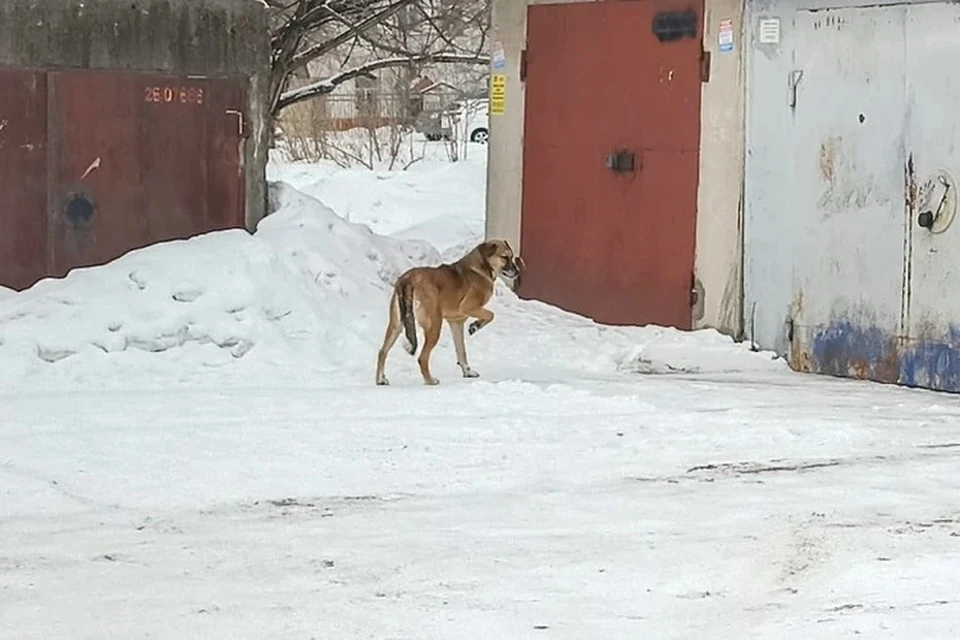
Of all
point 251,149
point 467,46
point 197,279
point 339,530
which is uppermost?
point 467,46

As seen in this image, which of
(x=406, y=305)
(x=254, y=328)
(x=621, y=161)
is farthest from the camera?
(x=621, y=161)

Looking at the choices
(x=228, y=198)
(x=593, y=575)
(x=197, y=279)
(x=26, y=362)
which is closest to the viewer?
(x=593, y=575)

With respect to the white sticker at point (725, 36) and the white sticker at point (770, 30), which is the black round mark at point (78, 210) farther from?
the white sticker at point (770, 30)

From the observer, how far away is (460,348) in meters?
11.9

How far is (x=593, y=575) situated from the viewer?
6852 millimetres

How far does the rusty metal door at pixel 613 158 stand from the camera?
13.5 meters

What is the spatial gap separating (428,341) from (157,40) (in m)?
3.41

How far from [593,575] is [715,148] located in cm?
693

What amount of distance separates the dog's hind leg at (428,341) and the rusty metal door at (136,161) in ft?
8.86

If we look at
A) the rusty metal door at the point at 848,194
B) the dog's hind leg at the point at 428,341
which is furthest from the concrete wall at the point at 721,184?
the dog's hind leg at the point at 428,341

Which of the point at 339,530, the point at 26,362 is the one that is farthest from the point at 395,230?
the point at 339,530

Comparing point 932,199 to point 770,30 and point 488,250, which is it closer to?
point 770,30

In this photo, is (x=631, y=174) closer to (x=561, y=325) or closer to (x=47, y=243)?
(x=561, y=325)

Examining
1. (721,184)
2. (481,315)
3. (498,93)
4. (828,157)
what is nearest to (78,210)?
(481,315)
